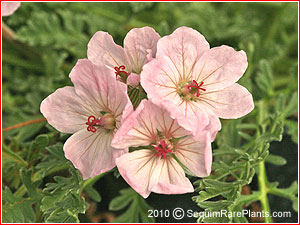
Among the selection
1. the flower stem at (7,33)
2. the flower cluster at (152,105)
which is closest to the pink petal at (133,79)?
the flower cluster at (152,105)

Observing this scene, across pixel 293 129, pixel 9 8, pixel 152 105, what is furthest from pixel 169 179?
pixel 9 8

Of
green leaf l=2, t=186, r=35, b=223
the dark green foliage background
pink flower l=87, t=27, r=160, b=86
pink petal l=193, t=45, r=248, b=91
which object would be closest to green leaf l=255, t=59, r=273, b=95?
the dark green foliage background

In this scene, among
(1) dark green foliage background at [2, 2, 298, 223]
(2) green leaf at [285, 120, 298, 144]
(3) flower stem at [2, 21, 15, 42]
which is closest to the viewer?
(1) dark green foliage background at [2, 2, 298, 223]

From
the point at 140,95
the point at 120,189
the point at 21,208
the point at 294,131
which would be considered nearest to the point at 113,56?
the point at 140,95

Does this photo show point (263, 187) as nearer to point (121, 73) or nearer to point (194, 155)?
point (194, 155)

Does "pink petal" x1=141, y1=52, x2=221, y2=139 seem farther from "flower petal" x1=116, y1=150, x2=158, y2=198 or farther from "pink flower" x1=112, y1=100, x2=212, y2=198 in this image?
"flower petal" x1=116, y1=150, x2=158, y2=198
